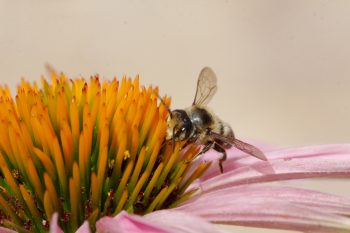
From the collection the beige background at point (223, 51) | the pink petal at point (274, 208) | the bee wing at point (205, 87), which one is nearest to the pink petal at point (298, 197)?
the pink petal at point (274, 208)

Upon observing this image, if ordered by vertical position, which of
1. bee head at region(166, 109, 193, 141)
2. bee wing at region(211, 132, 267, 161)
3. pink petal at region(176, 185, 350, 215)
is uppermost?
bee head at region(166, 109, 193, 141)

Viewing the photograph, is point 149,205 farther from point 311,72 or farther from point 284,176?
point 311,72

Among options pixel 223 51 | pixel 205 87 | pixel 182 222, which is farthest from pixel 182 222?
pixel 223 51

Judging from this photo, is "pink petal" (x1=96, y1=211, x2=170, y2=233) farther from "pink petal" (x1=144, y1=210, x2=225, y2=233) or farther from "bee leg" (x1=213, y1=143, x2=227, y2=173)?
"bee leg" (x1=213, y1=143, x2=227, y2=173)

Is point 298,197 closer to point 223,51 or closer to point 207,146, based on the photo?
point 207,146

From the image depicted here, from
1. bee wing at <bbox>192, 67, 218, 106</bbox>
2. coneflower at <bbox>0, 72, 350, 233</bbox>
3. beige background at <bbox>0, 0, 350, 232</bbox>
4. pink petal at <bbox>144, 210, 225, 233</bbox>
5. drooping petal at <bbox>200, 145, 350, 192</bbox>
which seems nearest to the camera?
pink petal at <bbox>144, 210, 225, 233</bbox>

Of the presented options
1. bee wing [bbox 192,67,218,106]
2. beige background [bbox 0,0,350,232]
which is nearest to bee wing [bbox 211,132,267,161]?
A: bee wing [bbox 192,67,218,106]

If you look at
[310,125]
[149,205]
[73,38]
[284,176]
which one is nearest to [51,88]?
[149,205]
